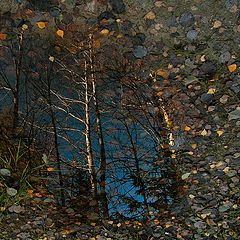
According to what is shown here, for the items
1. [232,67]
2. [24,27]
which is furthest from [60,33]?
[232,67]

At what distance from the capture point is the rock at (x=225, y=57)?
3879 mm

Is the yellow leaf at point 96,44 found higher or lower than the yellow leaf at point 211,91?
higher

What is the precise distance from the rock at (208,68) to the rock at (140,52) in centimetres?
48

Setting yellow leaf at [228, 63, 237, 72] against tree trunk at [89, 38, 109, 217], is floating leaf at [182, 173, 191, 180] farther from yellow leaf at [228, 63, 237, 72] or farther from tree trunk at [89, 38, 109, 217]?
yellow leaf at [228, 63, 237, 72]

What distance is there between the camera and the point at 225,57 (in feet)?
12.7

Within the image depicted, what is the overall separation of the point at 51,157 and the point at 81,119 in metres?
0.38

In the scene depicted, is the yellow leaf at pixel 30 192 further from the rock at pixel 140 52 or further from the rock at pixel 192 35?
the rock at pixel 192 35

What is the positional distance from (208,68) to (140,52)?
22.3 inches

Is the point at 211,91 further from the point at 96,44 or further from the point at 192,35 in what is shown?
the point at 96,44

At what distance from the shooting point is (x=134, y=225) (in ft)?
10.5

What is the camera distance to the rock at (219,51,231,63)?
12.7 feet

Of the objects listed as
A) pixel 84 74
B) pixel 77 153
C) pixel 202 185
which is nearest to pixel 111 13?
pixel 84 74

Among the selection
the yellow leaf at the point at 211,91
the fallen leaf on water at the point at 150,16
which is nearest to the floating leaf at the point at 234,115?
the yellow leaf at the point at 211,91

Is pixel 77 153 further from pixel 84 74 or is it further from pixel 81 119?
pixel 84 74
